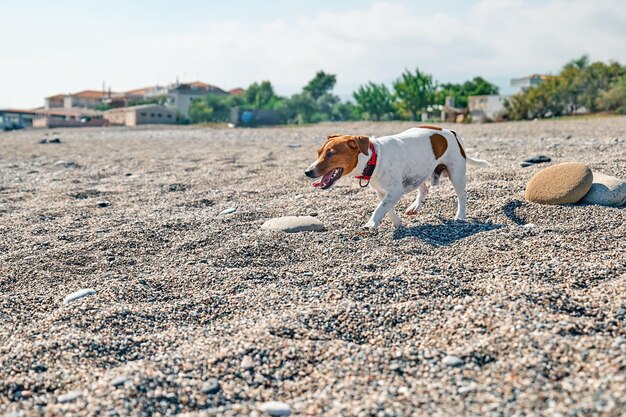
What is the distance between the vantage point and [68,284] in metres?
4.90

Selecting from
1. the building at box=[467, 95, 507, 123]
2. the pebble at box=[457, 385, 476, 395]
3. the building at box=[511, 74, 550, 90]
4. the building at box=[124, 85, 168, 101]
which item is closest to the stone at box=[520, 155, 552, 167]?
the pebble at box=[457, 385, 476, 395]

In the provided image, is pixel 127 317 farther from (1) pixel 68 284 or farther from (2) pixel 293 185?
(2) pixel 293 185

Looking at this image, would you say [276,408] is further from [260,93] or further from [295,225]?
[260,93]

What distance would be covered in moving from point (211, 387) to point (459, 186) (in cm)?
399

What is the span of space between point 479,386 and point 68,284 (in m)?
3.41

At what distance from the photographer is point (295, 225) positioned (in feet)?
20.1

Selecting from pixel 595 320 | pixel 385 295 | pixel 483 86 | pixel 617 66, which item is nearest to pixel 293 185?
pixel 385 295

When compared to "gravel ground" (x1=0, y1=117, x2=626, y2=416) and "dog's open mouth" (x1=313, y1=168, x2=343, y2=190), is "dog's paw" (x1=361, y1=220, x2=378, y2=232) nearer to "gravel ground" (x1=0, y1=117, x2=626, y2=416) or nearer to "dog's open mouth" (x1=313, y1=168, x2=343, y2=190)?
"gravel ground" (x1=0, y1=117, x2=626, y2=416)

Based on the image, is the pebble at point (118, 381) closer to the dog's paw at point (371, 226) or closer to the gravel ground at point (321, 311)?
the gravel ground at point (321, 311)

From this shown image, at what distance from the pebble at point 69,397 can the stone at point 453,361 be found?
71.0 inches

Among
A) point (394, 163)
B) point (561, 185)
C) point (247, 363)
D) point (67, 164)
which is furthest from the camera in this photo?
point (67, 164)

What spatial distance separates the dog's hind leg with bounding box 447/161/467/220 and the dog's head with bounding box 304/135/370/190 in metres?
1.24

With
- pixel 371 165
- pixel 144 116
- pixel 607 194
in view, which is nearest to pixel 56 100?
pixel 144 116

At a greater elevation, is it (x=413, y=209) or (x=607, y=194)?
(x=607, y=194)
